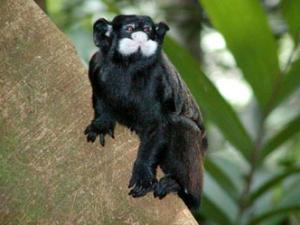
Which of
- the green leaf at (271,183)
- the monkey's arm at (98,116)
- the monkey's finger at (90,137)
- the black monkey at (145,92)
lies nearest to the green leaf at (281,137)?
the green leaf at (271,183)

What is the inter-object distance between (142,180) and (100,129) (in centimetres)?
23

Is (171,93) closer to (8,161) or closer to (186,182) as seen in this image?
(186,182)

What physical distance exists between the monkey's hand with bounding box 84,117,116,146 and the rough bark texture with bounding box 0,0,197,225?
0.07ft

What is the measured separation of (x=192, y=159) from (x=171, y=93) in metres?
0.34

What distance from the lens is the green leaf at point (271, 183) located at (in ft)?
9.46

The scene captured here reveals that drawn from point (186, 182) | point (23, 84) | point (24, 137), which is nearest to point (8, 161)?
point (24, 137)

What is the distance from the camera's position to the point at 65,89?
1916 millimetres

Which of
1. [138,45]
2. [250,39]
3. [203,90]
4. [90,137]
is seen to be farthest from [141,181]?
[250,39]

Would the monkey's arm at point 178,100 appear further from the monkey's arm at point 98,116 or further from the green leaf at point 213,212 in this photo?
the green leaf at point 213,212

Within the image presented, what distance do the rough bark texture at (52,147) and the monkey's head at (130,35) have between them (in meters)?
0.42

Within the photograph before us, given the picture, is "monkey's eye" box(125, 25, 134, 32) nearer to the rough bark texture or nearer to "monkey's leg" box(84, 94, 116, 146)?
"monkey's leg" box(84, 94, 116, 146)

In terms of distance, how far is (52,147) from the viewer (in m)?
1.84

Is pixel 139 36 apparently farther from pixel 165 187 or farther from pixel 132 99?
pixel 165 187

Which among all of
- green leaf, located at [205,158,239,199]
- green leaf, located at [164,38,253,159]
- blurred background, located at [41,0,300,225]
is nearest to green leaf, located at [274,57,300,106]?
blurred background, located at [41,0,300,225]
